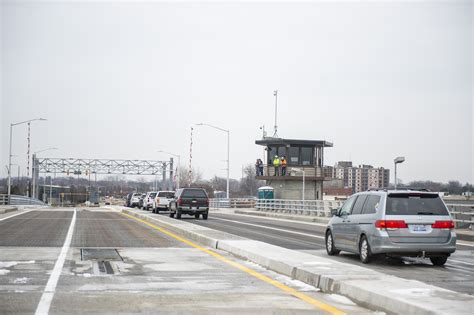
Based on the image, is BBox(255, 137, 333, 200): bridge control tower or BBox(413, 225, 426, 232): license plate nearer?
BBox(413, 225, 426, 232): license plate

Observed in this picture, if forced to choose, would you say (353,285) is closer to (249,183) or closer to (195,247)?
(195,247)

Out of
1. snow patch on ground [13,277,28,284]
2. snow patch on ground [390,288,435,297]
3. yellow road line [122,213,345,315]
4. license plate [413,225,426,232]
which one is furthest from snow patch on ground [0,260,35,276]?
license plate [413,225,426,232]

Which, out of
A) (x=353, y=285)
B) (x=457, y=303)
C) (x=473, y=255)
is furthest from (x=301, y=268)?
(x=473, y=255)

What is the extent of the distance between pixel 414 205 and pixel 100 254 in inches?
301

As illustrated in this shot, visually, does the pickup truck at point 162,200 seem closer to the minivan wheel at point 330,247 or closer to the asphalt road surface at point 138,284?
the asphalt road surface at point 138,284

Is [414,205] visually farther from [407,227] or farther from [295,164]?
[295,164]

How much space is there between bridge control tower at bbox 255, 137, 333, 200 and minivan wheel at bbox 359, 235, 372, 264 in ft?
158

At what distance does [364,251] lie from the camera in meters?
15.1

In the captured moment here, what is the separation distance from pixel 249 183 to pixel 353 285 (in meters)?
155

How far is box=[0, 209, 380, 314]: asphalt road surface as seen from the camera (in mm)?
8820

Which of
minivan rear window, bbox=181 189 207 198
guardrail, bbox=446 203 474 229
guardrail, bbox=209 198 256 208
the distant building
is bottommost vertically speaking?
guardrail, bbox=209 198 256 208

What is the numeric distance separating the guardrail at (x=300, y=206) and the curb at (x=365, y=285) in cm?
2307

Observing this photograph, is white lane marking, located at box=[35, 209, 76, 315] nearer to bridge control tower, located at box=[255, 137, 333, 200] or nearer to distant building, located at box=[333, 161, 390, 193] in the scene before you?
distant building, located at box=[333, 161, 390, 193]

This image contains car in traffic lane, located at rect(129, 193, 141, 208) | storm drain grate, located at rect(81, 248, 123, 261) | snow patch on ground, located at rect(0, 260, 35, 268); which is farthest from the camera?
car in traffic lane, located at rect(129, 193, 141, 208)
